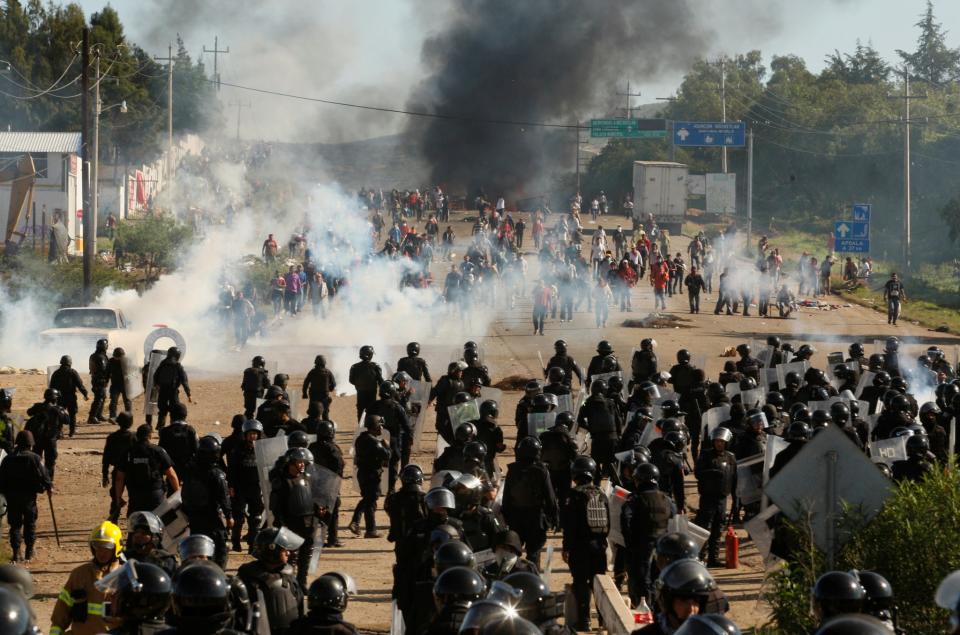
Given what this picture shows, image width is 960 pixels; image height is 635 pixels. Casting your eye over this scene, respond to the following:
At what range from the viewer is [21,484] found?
1277 centimetres

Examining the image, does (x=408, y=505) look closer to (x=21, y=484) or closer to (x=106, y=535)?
(x=106, y=535)

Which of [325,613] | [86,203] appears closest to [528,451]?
[325,613]

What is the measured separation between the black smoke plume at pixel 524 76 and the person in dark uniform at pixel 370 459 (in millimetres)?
58578

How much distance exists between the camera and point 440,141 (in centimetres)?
7375

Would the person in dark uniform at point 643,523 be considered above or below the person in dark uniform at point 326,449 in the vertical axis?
below

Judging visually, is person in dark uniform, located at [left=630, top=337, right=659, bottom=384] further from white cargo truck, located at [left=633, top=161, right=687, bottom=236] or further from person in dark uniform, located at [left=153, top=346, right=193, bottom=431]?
white cargo truck, located at [left=633, top=161, right=687, bottom=236]

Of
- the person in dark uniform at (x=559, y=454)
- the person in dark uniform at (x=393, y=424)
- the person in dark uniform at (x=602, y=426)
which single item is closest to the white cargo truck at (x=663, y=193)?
the person in dark uniform at (x=393, y=424)

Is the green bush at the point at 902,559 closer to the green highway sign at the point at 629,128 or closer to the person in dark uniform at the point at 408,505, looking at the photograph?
the person in dark uniform at the point at 408,505

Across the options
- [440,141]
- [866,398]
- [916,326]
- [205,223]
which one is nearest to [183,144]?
[440,141]

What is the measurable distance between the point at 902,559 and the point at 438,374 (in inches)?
736

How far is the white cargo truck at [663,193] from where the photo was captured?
59062 millimetres

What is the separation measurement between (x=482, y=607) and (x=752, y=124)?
74722 mm

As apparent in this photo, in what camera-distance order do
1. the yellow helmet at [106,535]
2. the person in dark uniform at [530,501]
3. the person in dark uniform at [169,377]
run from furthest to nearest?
1. the person in dark uniform at [169,377]
2. the person in dark uniform at [530,501]
3. the yellow helmet at [106,535]

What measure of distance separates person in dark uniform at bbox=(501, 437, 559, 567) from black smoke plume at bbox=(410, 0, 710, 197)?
2407 inches
